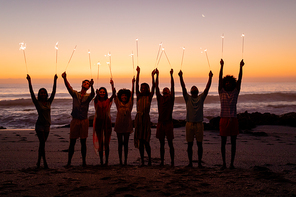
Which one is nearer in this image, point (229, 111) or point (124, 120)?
point (229, 111)

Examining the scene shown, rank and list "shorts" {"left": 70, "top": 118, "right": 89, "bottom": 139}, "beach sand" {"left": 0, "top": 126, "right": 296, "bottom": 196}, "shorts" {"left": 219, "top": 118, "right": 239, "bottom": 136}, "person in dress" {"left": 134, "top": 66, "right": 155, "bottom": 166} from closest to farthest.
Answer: "beach sand" {"left": 0, "top": 126, "right": 296, "bottom": 196}
"shorts" {"left": 219, "top": 118, "right": 239, "bottom": 136}
"shorts" {"left": 70, "top": 118, "right": 89, "bottom": 139}
"person in dress" {"left": 134, "top": 66, "right": 155, "bottom": 166}

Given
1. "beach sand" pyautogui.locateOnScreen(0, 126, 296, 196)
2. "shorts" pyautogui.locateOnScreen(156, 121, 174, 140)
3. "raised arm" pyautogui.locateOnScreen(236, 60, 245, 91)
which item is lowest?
"beach sand" pyautogui.locateOnScreen(0, 126, 296, 196)

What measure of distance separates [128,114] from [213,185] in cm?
236

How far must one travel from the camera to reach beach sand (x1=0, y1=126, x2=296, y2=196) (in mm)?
3895

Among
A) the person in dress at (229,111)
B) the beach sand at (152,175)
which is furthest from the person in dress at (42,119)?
the person in dress at (229,111)

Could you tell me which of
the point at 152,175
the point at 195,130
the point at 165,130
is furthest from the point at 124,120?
the point at 195,130

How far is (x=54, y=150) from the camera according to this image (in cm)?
732

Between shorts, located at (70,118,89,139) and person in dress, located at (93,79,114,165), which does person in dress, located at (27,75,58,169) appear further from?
person in dress, located at (93,79,114,165)

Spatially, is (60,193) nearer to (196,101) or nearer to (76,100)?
(76,100)

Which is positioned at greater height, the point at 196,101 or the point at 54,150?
the point at 196,101

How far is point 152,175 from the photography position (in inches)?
185

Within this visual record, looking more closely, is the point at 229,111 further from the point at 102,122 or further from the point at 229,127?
the point at 102,122

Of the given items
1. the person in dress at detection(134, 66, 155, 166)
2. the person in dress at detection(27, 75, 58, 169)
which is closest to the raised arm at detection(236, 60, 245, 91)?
the person in dress at detection(134, 66, 155, 166)

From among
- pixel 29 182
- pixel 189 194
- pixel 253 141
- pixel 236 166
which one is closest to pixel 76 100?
pixel 29 182
